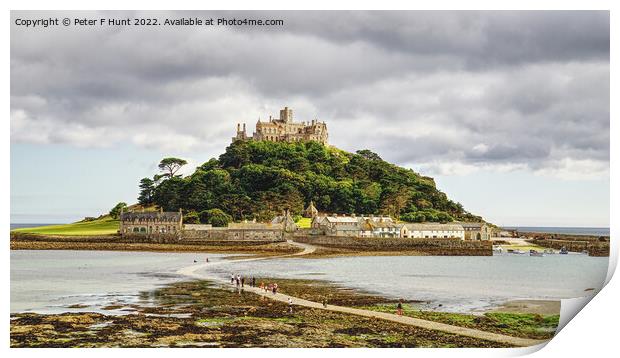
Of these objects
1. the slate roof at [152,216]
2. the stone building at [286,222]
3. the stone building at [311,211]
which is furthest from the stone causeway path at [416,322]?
the stone building at [311,211]

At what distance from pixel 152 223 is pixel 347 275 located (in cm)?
883

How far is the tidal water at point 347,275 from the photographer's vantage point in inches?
477

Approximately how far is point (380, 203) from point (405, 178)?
1.50 m

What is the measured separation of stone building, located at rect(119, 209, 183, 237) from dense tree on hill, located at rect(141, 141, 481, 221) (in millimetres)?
419

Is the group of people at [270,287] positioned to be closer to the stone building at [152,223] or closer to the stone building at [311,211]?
the stone building at [152,223]

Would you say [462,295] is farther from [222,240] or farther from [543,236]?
[543,236]

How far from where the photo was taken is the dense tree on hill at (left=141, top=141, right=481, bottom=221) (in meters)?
23.0

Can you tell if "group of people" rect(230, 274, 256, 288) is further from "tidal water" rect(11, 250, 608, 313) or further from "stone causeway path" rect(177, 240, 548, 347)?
"tidal water" rect(11, 250, 608, 313)

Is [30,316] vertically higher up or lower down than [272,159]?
lower down

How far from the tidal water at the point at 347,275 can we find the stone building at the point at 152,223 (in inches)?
50.4

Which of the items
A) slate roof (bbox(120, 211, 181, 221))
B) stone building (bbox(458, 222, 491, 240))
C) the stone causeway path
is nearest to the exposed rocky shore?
the stone causeway path

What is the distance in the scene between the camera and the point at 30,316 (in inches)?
413

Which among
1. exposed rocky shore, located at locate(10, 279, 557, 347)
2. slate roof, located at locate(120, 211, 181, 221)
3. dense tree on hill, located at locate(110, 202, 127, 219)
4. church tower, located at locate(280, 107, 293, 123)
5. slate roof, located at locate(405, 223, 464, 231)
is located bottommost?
exposed rocky shore, located at locate(10, 279, 557, 347)
